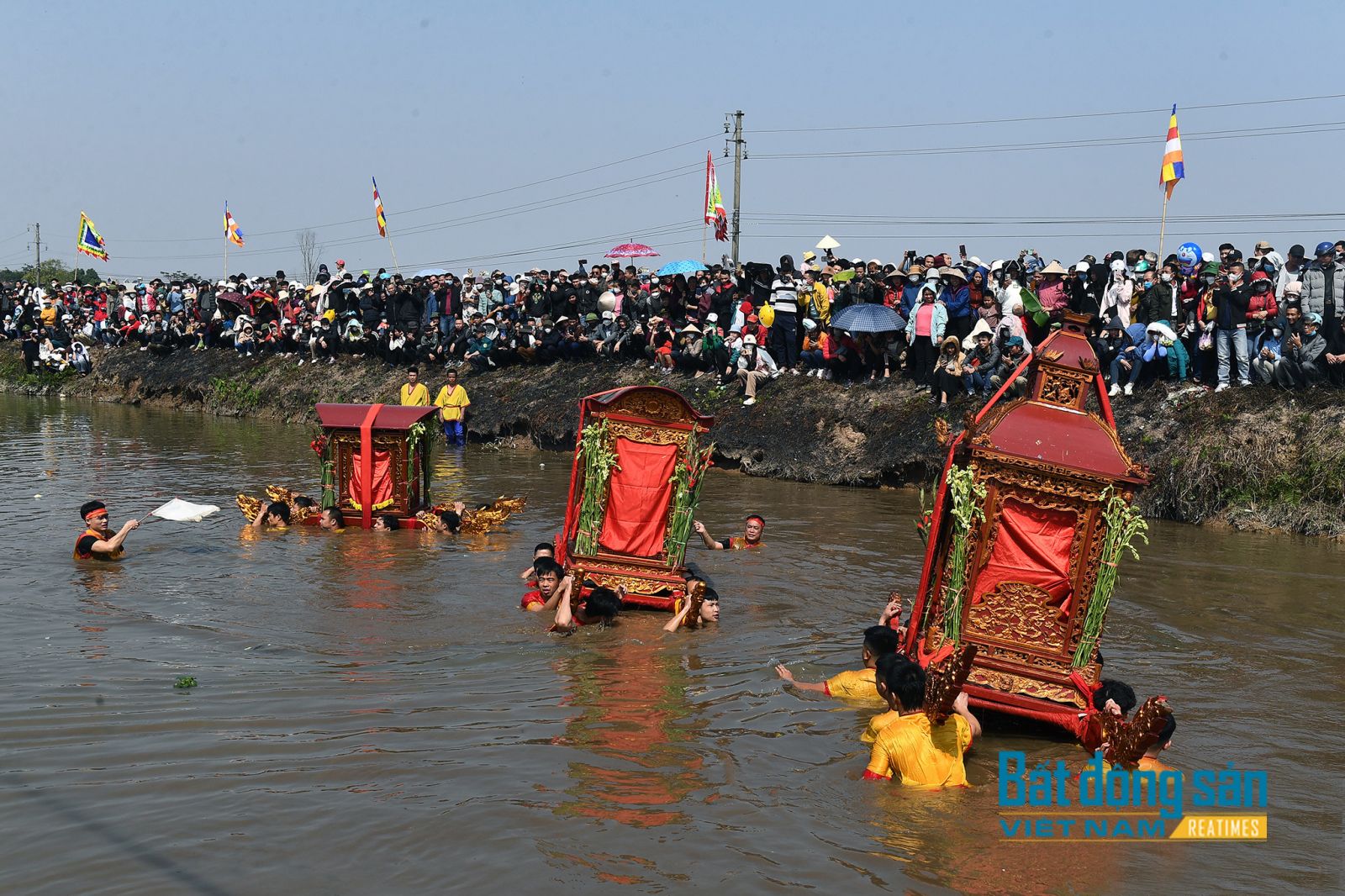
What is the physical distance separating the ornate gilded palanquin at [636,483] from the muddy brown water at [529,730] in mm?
710

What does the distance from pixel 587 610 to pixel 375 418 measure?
5.90m

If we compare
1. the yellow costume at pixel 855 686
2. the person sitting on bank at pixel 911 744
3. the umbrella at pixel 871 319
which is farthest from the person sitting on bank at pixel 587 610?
the umbrella at pixel 871 319

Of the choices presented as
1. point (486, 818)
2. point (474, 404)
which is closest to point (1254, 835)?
point (486, 818)

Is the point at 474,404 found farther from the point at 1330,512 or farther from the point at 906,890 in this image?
the point at 906,890

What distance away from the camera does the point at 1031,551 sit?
8.42m

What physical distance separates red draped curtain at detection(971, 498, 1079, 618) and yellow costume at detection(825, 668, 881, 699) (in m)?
1.12

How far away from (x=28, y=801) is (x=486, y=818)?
2567mm

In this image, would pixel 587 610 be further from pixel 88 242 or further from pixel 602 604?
pixel 88 242

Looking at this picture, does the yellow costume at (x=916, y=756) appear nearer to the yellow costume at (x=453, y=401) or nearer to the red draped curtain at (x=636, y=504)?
the red draped curtain at (x=636, y=504)

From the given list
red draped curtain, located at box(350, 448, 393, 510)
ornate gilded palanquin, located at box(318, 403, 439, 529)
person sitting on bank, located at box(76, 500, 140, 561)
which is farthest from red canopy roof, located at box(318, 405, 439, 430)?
person sitting on bank, located at box(76, 500, 140, 561)

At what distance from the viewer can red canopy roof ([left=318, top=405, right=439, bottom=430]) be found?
1605cm

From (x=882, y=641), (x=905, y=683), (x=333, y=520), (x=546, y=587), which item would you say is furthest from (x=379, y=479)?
(x=905, y=683)

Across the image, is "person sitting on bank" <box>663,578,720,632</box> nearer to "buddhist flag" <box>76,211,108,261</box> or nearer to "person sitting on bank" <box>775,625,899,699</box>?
"person sitting on bank" <box>775,625,899,699</box>

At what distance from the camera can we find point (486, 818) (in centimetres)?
701
